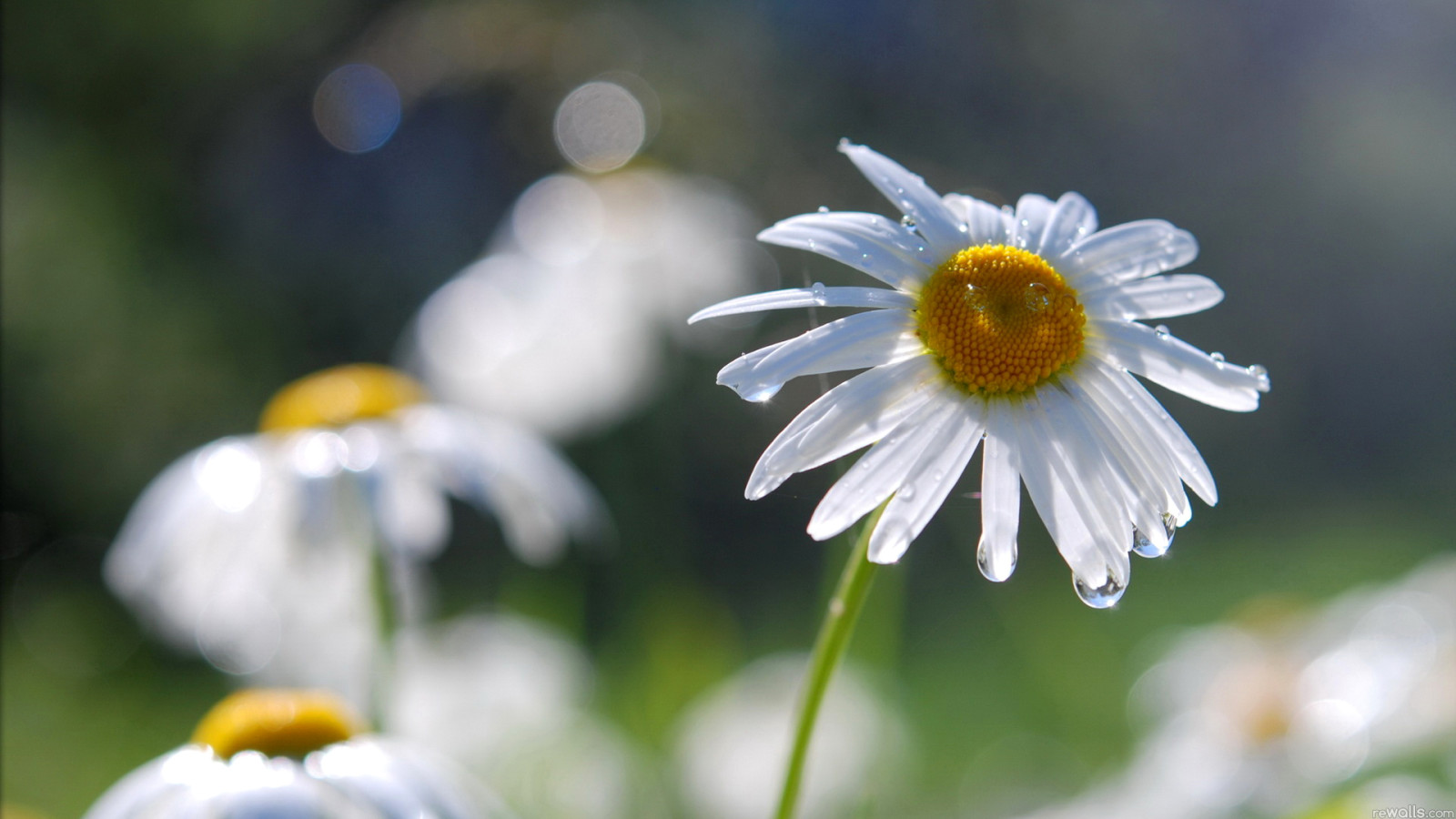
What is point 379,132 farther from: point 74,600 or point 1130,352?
point 1130,352

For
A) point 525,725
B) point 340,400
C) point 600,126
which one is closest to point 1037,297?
point 340,400

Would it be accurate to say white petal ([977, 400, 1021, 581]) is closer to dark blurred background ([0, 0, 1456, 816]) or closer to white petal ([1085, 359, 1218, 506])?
white petal ([1085, 359, 1218, 506])

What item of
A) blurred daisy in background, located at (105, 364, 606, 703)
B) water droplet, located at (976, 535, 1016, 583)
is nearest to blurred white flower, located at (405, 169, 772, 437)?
blurred daisy in background, located at (105, 364, 606, 703)

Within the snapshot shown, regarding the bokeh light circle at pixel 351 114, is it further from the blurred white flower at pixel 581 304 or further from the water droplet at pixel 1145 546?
the water droplet at pixel 1145 546

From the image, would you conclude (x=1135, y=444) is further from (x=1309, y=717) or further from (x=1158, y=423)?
(x=1309, y=717)

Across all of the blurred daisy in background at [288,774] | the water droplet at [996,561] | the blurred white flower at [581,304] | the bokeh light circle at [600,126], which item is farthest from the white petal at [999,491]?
the bokeh light circle at [600,126]

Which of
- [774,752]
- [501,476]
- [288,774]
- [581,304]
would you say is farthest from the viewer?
[581,304]

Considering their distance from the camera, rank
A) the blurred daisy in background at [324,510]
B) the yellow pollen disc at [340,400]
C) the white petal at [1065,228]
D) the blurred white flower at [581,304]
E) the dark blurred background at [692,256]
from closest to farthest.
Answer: the white petal at [1065,228] < the blurred daisy in background at [324,510] < the yellow pollen disc at [340,400] < the blurred white flower at [581,304] < the dark blurred background at [692,256]

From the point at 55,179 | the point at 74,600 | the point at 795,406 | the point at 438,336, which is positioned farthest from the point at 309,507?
the point at 55,179
